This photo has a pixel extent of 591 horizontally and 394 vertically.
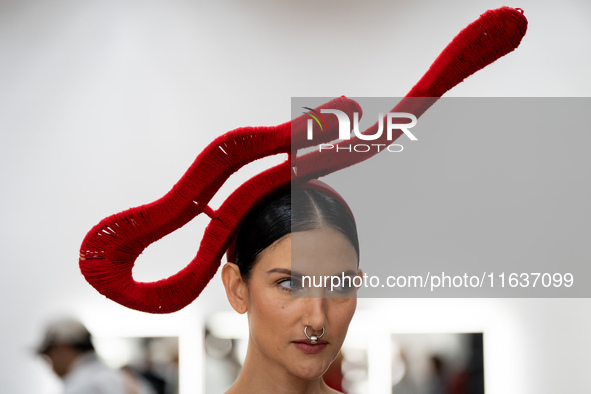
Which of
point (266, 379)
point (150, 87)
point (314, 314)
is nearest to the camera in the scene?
point (314, 314)

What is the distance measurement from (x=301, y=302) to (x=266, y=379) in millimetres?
169

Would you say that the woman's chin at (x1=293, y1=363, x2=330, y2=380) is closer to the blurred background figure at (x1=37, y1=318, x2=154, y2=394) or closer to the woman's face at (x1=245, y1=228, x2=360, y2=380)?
the woman's face at (x1=245, y1=228, x2=360, y2=380)

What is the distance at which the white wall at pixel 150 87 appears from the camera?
8.08 feet

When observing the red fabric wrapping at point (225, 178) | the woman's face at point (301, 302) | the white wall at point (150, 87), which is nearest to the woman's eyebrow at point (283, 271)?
the woman's face at point (301, 302)

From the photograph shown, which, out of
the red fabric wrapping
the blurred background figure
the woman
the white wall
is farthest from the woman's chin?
the white wall

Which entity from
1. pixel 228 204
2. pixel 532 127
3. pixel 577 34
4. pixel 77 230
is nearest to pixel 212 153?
pixel 228 204

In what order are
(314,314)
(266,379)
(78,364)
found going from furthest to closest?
(78,364) < (266,379) < (314,314)

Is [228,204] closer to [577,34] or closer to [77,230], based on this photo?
[77,230]

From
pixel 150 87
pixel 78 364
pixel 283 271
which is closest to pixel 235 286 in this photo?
pixel 283 271

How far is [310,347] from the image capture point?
89 cm

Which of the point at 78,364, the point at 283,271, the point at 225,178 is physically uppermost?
the point at 225,178

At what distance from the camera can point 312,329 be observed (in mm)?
876

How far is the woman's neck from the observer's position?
3.16ft

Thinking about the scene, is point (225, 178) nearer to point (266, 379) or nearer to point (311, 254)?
point (311, 254)
